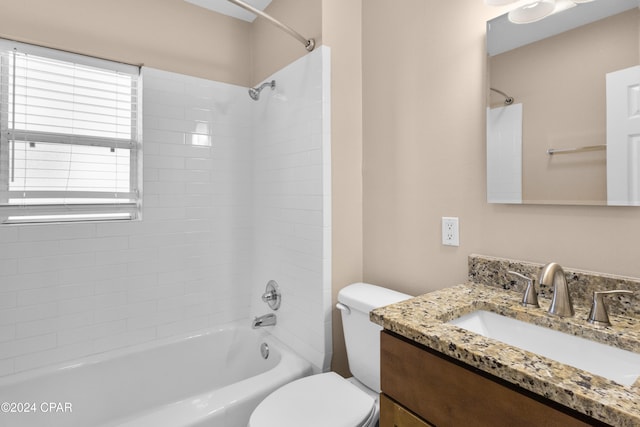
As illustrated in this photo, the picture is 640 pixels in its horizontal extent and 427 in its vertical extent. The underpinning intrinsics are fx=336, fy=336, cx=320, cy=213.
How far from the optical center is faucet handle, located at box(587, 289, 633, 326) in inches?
34.9

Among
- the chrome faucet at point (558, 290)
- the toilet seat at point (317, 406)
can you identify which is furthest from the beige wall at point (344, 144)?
the chrome faucet at point (558, 290)

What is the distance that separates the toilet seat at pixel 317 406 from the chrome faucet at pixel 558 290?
0.76 metres

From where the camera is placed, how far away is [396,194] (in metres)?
1.65

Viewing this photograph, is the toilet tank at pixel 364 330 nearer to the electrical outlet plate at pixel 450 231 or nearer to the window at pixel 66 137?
the electrical outlet plate at pixel 450 231

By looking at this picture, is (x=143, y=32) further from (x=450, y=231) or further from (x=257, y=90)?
(x=450, y=231)

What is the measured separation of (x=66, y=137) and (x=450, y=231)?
2.04 m

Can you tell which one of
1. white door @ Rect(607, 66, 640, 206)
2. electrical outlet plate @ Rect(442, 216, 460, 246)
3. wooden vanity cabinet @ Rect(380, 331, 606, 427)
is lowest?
wooden vanity cabinet @ Rect(380, 331, 606, 427)

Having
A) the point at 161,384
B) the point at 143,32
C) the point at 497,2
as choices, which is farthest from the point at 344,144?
the point at 161,384

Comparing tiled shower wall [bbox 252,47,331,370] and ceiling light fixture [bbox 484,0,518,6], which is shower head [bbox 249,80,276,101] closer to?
tiled shower wall [bbox 252,47,331,370]

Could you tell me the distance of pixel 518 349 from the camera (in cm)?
74

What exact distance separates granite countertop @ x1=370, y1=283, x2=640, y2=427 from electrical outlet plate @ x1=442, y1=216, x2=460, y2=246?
0.22m

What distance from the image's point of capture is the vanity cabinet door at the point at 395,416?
0.84 meters

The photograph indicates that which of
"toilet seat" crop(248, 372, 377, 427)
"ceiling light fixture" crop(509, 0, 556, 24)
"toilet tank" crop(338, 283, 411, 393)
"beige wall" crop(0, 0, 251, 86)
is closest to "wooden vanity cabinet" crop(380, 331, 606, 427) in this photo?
"toilet seat" crop(248, 372, 377, 427)

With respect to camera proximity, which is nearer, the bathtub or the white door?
the white door
